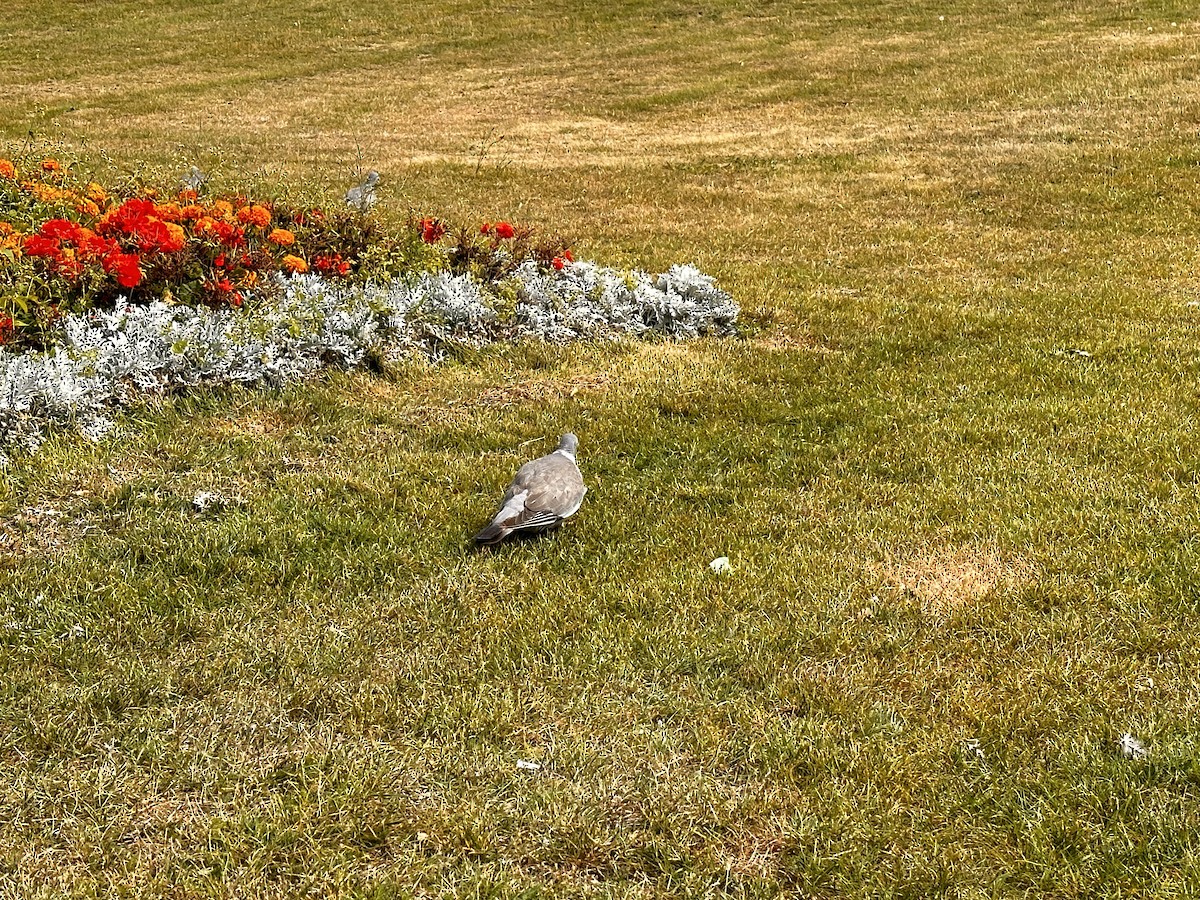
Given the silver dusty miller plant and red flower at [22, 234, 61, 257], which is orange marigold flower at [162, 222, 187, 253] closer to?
the silver dusty miller plant

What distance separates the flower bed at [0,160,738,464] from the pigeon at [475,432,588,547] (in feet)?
6.57

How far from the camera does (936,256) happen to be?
8.23m

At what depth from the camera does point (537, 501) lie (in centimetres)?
380

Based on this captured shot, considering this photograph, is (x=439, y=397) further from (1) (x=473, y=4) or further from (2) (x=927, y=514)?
(1) (x=473, y=4)

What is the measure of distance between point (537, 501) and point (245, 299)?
8.85 feet

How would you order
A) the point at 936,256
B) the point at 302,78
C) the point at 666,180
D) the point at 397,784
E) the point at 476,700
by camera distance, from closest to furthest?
the point at 397,784 < the point at 476,700 < the point at 936,256 < the point at 666,180 < the point at 302,78

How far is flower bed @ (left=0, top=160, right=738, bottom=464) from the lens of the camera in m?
4.89

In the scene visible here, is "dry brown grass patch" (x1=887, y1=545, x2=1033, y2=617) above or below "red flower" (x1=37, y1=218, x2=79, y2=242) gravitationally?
below

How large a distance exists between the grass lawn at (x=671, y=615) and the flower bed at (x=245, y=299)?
0.81ft

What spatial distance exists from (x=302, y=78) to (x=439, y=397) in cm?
1782

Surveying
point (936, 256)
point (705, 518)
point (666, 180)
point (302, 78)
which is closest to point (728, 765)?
point (705, 518)

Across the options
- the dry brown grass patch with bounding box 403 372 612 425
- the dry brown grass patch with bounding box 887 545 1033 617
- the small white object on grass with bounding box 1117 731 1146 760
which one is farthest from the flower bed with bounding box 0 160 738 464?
the small white object on grass with bounding box 1117 731 1146 760

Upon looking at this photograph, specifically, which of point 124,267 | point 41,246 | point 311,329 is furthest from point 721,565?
point 41,246

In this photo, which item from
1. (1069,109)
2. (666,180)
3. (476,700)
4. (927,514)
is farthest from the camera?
(1069,109)
